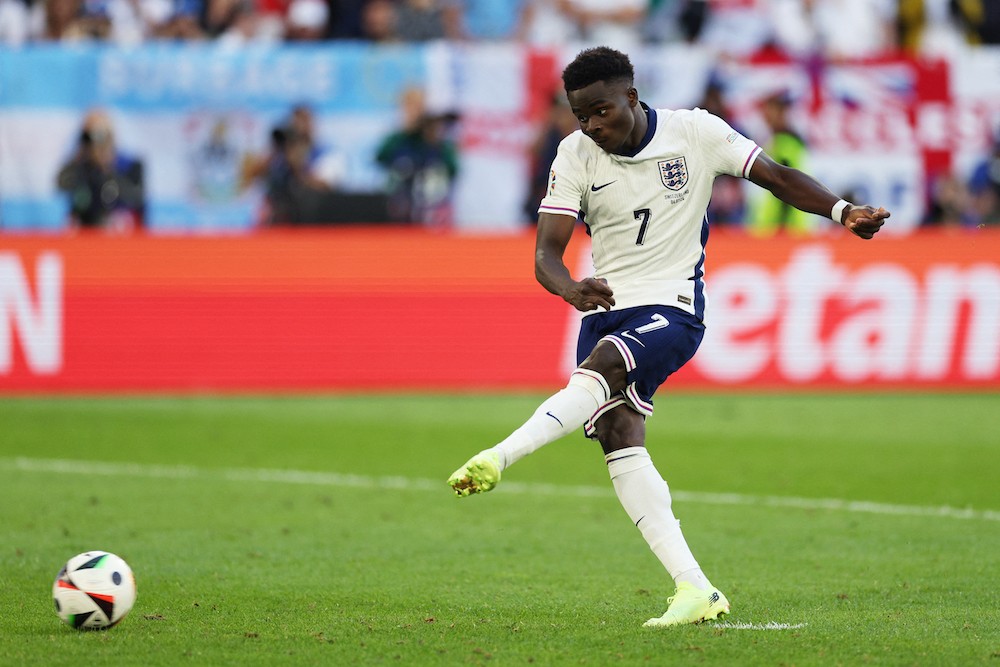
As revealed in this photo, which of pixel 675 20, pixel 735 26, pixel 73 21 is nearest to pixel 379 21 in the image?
pixel 73 21

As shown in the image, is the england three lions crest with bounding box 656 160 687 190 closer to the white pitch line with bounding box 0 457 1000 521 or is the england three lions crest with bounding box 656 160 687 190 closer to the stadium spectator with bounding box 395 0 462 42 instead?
the white pitch line with bounding box 0 457 1000 521

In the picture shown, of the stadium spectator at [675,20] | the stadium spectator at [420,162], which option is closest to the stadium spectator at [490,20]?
the stadium spectator at [675,20]

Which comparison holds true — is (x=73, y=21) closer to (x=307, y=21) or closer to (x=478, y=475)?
(x=307, y=21)

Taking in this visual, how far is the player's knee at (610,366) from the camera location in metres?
6.08

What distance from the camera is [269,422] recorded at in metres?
13.4

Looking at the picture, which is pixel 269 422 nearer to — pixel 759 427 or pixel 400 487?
pixel 400 487

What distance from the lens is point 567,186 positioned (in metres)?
6.27

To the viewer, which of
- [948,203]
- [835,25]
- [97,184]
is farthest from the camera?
[835,25]

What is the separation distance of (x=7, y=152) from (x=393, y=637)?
13197 mm

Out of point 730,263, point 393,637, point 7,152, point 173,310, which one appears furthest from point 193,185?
point 393,637

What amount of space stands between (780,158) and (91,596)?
11.4 meters

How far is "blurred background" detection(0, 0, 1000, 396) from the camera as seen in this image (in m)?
15.1

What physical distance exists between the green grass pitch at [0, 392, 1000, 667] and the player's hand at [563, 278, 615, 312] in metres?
1.28

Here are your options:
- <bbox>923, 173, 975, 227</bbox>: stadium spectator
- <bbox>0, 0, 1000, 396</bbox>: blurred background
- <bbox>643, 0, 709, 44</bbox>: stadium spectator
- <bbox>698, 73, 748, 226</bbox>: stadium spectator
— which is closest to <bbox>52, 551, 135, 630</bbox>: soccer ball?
<bbox>0, 0, 1000, 396</bbox>: blurred background
